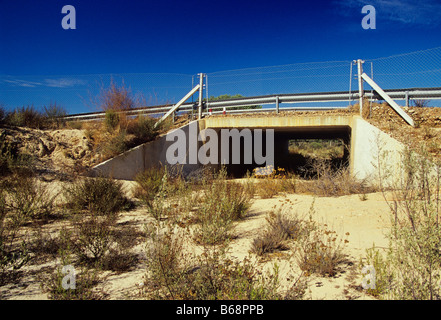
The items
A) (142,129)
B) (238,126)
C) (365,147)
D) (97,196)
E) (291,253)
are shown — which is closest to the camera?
(291,253)

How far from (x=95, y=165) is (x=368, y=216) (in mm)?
8073

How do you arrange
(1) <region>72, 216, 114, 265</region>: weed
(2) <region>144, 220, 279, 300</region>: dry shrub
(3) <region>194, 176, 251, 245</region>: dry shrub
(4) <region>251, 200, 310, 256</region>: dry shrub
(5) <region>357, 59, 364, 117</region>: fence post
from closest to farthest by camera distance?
(2) <region>144, 220, 279, 300</region>: dry shrub < (1) <region>72, 216, 114, 265</region>: weed < (3) <region>194, 176, 251, 245</region>: dry shrub < (4) <region>251, 200, 310, 256</region>: dry shrub < (5) <region>357, 59, 364, 117</region>: fence post

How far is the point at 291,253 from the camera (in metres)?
4.18

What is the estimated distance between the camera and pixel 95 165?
9570 millimetres

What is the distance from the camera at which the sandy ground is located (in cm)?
319

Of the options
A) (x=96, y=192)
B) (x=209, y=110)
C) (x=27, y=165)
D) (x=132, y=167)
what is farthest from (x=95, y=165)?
(x=209, y=110)

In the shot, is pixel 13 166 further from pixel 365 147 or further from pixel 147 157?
pixel 365 147

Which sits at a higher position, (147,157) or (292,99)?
(292,99)

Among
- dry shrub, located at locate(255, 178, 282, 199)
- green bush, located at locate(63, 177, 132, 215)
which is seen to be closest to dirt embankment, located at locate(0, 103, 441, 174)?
green bush, located at locate(63, 177, 132, 215)

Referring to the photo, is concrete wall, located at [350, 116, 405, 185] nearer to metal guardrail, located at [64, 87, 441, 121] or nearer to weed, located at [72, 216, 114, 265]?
metal guardrail, located at [64, 87, 441, 121]

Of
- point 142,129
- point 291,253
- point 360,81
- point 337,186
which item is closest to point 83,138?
point 142,129

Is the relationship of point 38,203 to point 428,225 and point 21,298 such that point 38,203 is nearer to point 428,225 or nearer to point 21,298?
point 21,298

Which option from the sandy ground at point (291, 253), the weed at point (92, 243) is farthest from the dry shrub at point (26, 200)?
the weed at point (92, 243)

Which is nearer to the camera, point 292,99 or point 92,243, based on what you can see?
point 92,243
